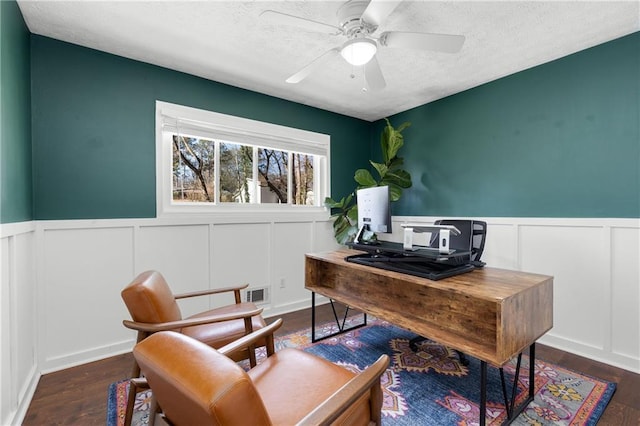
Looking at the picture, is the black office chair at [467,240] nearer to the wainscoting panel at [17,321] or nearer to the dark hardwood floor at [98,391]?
the dark hardwood floor at [98,391]

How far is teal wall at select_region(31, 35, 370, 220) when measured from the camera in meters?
2.18

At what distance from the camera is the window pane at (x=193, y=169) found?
9.37 ft

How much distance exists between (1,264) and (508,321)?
8.04 feet

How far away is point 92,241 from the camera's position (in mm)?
2338

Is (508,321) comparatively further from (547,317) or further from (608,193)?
(608,193)

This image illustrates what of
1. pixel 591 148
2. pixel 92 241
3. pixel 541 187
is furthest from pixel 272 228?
pixel 591 148

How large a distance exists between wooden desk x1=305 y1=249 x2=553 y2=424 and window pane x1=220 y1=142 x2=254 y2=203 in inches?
55.7

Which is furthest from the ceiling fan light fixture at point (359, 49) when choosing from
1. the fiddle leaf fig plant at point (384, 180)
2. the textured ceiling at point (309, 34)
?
the fiddle leaf fig plant at point (384, 180)

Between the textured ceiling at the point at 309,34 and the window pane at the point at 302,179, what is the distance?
99cm

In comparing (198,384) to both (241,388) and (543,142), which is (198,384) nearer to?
(241,388)

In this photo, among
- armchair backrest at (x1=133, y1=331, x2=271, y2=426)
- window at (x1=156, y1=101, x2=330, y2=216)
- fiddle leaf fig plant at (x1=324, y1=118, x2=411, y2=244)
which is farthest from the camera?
fiddle leaf fig plant at (x1=324, y1=118, x2=411, y2=244)

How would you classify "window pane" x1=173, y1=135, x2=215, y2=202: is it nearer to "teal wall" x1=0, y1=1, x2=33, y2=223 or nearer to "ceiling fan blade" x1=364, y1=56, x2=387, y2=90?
"teal wall" x1=0, y1=1, x2=33, y2=223

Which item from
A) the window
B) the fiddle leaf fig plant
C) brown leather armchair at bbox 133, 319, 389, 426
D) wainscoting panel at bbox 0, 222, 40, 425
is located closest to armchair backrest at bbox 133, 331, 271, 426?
brown leather armchair at bbox 133, 319, 389, 426

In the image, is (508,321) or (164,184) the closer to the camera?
(508,321)
